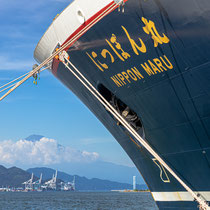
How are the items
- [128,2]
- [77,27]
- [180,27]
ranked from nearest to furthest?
[180,27] < [128,2] < [77,27]

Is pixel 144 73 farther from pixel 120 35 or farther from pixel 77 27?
pixel 77 27

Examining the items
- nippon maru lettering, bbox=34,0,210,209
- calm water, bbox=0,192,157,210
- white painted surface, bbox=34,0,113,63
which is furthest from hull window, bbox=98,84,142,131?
calm water, bbox=0,192,157,210

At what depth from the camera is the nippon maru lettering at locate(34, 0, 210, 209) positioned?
27.0ft

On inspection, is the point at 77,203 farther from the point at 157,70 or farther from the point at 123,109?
the point at 157,70

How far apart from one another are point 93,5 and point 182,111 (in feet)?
11.3

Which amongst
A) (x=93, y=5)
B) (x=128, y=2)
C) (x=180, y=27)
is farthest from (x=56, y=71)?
(x=180, y=27)

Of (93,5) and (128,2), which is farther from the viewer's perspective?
(93,5)

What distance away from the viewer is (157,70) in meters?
9.15

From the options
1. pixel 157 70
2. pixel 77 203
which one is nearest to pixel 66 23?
pixel 157 70

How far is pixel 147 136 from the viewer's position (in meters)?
11.1

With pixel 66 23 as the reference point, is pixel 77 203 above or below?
above

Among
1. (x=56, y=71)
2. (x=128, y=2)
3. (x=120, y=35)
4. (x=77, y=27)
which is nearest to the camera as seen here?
(x=128, y=2)

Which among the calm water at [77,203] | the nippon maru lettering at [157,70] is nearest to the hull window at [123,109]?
the nippon maru lettering at [157,70]

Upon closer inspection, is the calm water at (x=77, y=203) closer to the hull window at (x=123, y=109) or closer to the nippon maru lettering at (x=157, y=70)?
the hull window at (x=123, y=109)
